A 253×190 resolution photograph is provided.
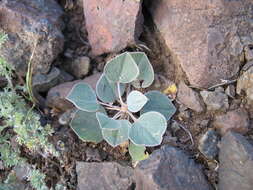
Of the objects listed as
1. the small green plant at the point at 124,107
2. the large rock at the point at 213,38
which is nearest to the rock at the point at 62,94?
the small green plant at the point at 124,107

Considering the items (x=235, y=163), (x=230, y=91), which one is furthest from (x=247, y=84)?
(x=235, y=163)

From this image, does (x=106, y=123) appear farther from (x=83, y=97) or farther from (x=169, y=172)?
(x=169, y=172)

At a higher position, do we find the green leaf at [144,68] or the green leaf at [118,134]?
the green leaf at [144,68]

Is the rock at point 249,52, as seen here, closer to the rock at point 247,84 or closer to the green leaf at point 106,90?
the rock at point 247,84

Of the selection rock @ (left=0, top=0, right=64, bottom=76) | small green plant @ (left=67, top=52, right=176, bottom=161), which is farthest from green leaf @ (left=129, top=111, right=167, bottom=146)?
rock @ (left=0, top=0, right=64, bottom=76)

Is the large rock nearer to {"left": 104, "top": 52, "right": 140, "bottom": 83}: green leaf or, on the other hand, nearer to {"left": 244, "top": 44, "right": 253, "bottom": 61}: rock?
{"left": 244, "top": 44, "right": 253, "bottom": 61}: rock

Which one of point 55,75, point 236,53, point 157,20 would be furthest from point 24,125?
point 236,53
